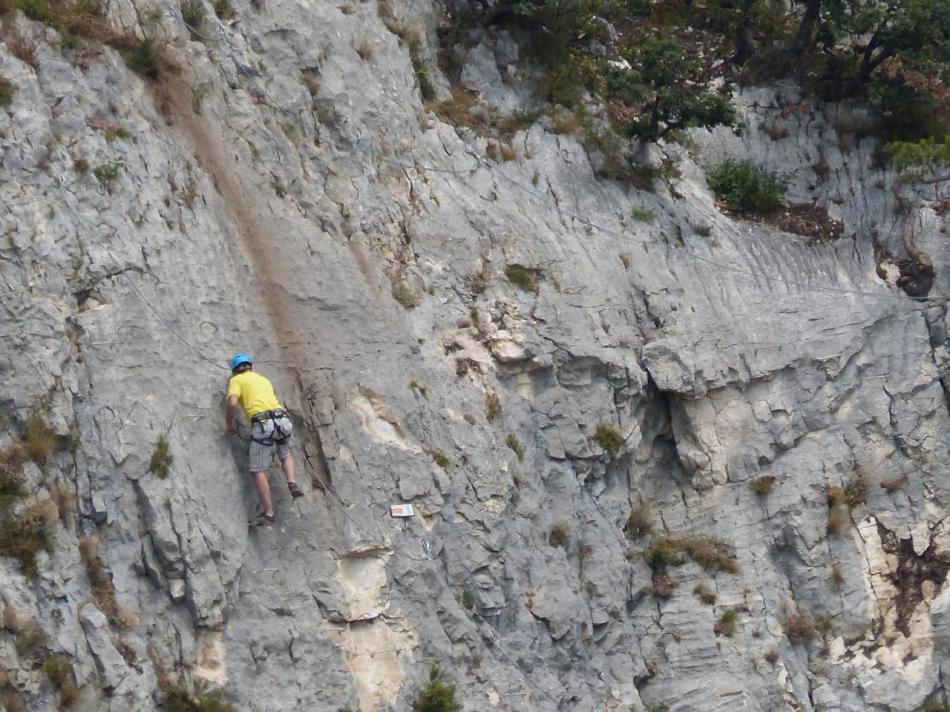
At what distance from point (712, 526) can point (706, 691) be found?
2381mm

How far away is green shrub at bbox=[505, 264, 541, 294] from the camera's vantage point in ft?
59.5

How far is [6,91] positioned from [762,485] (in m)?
11.3

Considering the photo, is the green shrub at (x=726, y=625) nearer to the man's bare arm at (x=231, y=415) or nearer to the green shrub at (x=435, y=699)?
the green shrub at (x=435, y=699)

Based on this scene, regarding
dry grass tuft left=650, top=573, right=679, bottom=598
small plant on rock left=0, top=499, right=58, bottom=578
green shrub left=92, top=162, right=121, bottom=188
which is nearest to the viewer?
small plant on rock left=0, top=499, right=58, bottom=578

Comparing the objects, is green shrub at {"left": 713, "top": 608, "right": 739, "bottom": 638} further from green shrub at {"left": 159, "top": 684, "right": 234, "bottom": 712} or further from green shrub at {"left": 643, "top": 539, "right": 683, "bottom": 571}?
green shrub at {"left": 159, "top": 684, "right": 234, "bottom": 712}

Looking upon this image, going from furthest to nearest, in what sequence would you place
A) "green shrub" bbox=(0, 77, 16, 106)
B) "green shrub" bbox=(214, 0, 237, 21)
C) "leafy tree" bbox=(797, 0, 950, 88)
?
"leafy tree" bbox=(797, 0, 950, 88)
"green shrub" bbox=(214, 0, 237, 21)
"green shrub" bbox=(0, 77, 16, 106)

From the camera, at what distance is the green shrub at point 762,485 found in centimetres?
1882

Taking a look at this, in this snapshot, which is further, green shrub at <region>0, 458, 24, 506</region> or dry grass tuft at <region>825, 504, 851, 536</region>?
dry grass tuft at <region>825, 504, 851, 536</region>

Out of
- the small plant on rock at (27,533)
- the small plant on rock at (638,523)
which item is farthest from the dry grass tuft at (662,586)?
the small plant on rock at (27,533)

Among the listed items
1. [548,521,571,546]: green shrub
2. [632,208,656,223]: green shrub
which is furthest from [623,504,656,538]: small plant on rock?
[632,208,656,223]: green shrub

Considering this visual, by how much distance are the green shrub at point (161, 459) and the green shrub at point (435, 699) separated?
12.4ft

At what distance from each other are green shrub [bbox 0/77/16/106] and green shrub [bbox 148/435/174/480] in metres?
4.16

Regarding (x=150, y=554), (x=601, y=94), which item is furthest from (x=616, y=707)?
(x=601, y=94)

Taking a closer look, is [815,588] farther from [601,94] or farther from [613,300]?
[601,94]
